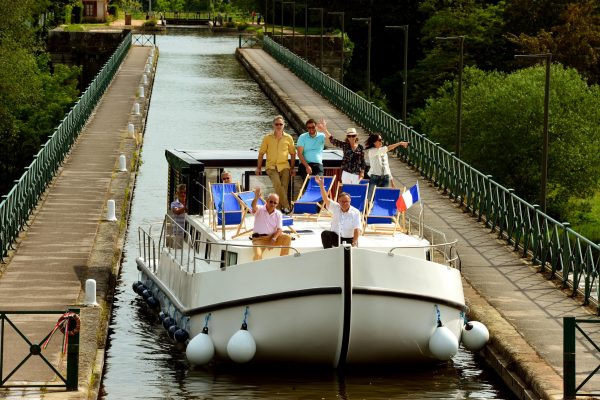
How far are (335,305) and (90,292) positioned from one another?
15.1 feet

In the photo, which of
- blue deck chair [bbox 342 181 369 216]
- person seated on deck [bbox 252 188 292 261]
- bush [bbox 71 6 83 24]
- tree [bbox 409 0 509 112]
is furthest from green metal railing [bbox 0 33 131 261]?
bush [bbox 71 6 83 24]

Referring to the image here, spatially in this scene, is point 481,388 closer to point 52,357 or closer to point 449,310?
point 449,310

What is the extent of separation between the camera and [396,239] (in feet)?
72.5

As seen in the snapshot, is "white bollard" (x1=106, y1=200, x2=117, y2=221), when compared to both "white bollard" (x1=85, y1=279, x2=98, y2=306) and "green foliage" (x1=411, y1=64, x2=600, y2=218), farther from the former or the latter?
"green foliage" (x1=411, y1=64, x2=600, y2=218)

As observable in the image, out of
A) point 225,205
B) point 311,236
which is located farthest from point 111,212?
point 311,236

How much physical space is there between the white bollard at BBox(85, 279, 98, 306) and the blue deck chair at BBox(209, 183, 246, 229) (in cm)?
193

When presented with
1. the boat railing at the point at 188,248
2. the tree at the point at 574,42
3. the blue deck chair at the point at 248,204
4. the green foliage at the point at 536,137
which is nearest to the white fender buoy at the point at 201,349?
the boat railing at the point at 188,248

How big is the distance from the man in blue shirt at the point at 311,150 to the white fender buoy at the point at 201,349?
4.35 meters

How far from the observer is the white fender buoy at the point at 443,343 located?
2044 centimetres

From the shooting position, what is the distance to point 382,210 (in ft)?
74.7

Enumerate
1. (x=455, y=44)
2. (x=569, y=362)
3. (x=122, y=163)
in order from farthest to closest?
(x=455, y=44) < (x=122, y=163) < (x=569, y=362)

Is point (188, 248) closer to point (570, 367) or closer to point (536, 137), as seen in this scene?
point (570, 367)

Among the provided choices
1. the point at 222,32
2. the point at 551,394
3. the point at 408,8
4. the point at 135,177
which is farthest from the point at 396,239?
the point at 222,32

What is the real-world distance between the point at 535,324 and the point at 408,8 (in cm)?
9449
